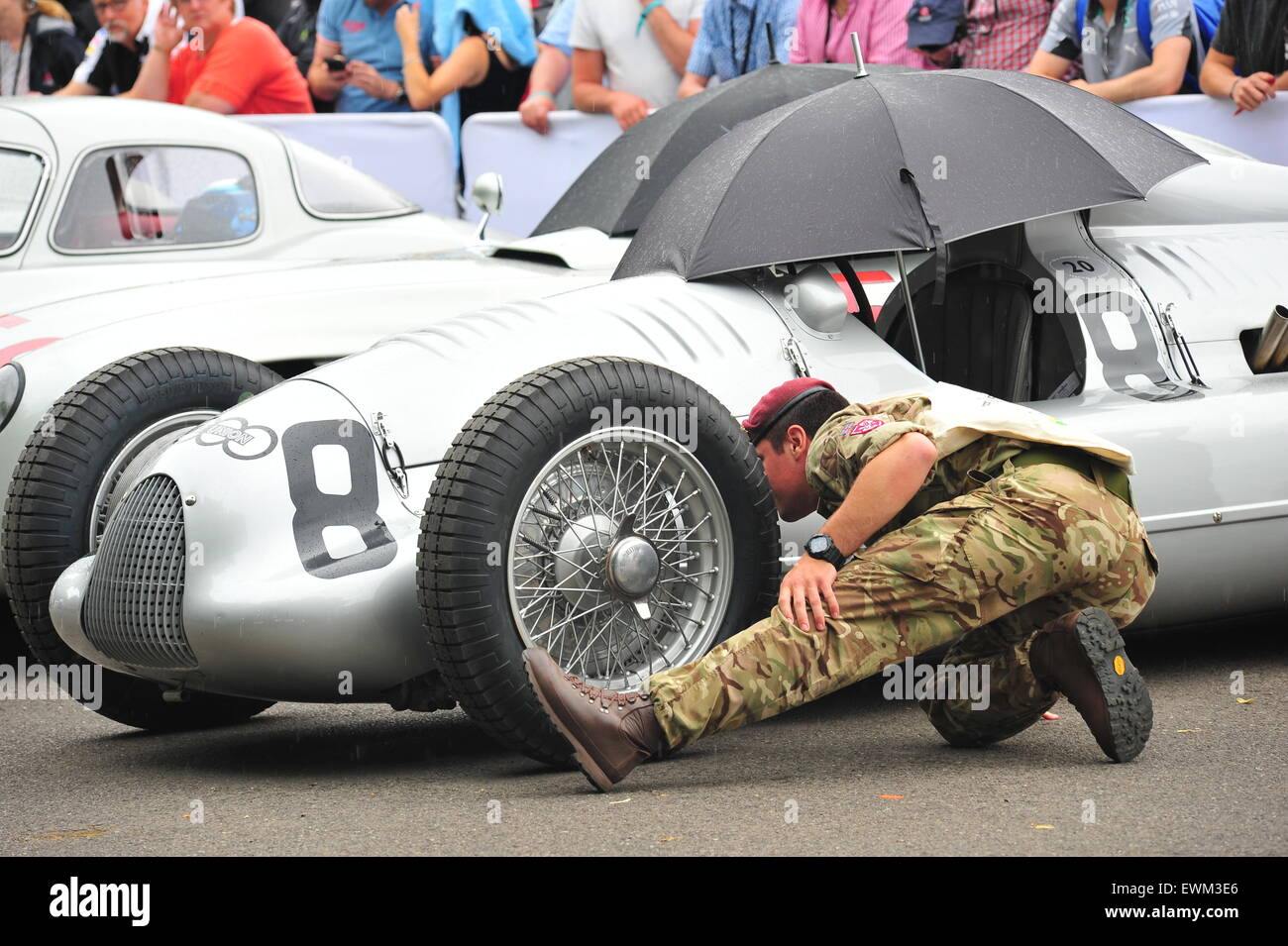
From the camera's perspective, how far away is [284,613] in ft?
13.8

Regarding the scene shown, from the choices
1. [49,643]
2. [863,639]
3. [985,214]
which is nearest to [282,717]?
[49,643]

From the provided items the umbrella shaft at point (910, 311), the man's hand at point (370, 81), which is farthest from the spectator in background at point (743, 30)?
the umbrella shaft at point (910, 311)

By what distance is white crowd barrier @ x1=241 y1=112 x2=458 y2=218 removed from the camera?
10.0m

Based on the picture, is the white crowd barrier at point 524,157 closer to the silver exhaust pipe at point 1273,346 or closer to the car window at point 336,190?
the car window at point 336,190

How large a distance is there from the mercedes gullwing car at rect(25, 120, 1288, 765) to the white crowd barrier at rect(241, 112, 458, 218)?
5267 millimetres

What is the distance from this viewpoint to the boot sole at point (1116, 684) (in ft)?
13.6

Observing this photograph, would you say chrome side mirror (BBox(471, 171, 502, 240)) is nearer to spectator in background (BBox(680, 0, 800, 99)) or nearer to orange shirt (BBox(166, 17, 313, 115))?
spectator in background (BBox(680, 0, 800, 99))

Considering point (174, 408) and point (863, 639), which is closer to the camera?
point (863, 639)

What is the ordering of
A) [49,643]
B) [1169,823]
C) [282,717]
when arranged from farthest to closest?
[282,717] < [49,643] < [1169,823]

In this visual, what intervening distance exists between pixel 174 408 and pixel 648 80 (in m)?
5.31

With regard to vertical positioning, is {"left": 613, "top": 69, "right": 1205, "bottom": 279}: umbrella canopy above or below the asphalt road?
above

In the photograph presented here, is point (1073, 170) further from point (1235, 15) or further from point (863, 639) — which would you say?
point (1235, 15)

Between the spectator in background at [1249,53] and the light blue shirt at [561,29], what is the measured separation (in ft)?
11.6

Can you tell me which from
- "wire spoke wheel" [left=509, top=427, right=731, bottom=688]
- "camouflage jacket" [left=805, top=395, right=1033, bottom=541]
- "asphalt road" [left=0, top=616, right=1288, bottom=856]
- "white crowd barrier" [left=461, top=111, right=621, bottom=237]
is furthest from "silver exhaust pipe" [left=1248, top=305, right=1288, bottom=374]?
"white crowd barrier" [left=461, top=111, right=621, bottom=237]
